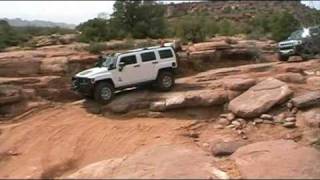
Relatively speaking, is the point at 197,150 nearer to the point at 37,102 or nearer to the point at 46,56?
the point at 37,102

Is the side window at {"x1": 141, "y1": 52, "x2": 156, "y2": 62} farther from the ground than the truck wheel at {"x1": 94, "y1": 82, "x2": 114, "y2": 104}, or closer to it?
farther from the ground

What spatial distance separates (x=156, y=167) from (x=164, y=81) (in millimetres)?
8820

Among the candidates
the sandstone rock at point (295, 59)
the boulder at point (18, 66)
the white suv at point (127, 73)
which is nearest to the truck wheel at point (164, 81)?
the white suv at point (127, 73)

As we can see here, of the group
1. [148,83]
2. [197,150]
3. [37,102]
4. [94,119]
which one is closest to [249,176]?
[197,150]

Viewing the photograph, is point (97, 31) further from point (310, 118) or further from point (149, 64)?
point (310, 118)

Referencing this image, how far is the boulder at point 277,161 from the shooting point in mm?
11898

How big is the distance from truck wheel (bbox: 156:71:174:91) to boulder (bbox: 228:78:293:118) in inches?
126

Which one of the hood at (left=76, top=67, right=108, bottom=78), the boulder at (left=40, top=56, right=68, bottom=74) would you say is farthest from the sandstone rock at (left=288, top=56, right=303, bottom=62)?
the boulder at (left=40, top=56, right=68, bottom=74)

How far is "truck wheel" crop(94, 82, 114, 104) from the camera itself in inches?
771

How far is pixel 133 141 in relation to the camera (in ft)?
53.6

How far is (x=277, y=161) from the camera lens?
12656 millimetres

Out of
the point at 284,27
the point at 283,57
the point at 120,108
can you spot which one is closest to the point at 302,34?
the point at 283,57

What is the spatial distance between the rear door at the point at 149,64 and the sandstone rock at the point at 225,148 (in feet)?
19.6

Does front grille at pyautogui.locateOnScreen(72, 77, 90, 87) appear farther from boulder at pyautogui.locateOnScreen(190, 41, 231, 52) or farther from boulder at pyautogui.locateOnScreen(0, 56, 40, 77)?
boulder at pyautogui.locateOnScreen(190, 41, 231, 52)
